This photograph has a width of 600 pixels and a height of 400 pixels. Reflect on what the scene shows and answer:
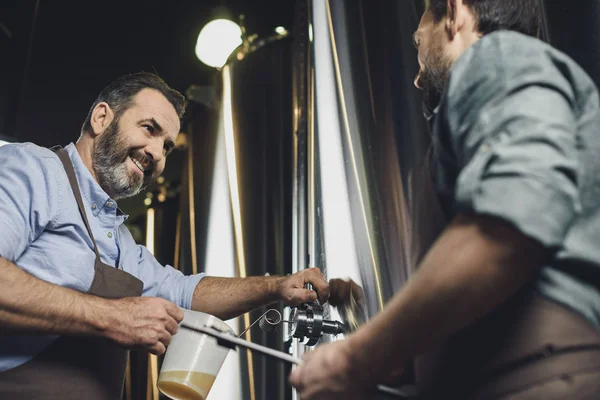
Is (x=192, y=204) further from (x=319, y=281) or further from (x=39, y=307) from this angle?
(x=39, y=307)

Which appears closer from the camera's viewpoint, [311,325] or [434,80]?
[434,80]

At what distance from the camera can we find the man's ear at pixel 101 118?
1634 mm

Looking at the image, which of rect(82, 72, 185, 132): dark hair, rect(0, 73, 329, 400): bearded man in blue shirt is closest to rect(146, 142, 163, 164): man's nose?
rect(0, 73, 329, 400): bearded man in blue shirt

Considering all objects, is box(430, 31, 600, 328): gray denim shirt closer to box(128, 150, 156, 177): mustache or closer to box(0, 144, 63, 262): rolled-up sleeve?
box(0, 144, 63, 262): rolled-up sleeve

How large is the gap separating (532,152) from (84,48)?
2.40 meters

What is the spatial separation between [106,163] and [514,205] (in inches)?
49.3

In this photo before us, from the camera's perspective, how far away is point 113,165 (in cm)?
155

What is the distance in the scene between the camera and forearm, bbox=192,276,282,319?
1459mm

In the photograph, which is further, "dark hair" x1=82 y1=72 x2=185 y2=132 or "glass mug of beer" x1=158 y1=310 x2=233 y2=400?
"dark hair" x1=82 y1=72 x2=185 y2=132

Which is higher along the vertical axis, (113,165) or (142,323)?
(113,165)

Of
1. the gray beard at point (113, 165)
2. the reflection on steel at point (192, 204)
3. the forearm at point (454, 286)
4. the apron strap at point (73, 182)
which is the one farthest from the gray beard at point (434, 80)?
the reflection on steel at point (192, 204)

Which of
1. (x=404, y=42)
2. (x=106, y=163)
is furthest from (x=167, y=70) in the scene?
(x=404, y=42)

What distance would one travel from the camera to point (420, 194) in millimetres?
831

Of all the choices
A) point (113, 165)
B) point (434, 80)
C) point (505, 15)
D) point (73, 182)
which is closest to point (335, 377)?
point (434, 80)
